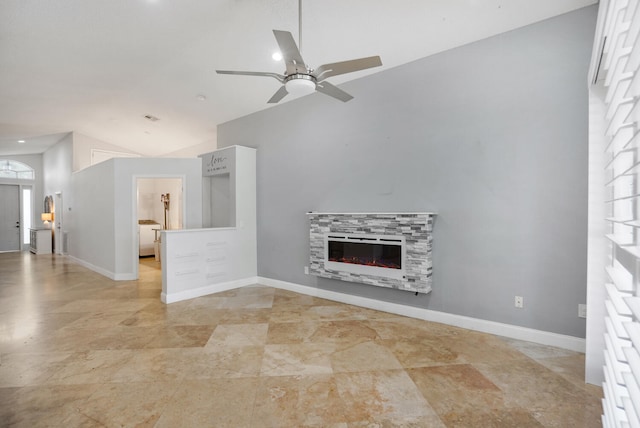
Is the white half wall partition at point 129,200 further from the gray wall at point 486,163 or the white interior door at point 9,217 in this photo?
the white interior door at point 9,217

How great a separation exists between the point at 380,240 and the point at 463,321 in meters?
1.26

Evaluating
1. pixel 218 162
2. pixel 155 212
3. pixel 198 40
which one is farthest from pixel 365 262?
pixel 155 212

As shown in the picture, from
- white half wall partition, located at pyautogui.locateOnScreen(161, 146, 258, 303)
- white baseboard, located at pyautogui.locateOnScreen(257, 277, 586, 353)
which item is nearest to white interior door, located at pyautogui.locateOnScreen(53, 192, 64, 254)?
white half wall partition, located at pyautogui.locateOnScreen(161, 146, 258, 303)

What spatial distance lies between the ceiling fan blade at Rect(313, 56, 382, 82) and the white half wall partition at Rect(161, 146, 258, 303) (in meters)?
3.21

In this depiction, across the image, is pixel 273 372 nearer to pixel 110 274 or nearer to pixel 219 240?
pixel 219 240

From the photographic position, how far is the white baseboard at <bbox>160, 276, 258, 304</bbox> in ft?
14.4

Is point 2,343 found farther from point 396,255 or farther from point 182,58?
point 396,255

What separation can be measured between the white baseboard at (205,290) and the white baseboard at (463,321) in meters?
1.04

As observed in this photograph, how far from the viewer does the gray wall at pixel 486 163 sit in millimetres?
2824

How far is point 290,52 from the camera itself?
86.7 inches

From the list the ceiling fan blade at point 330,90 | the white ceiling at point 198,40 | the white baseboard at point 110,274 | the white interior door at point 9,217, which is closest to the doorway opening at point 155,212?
the white baseboard at point 110,274

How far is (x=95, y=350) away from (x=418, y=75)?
14.5 feet

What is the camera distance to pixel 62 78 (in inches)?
185

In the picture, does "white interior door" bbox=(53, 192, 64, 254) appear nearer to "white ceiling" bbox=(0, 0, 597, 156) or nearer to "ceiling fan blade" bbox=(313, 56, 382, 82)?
"white ceiling" bbox=(0, 0, 597, 156)
